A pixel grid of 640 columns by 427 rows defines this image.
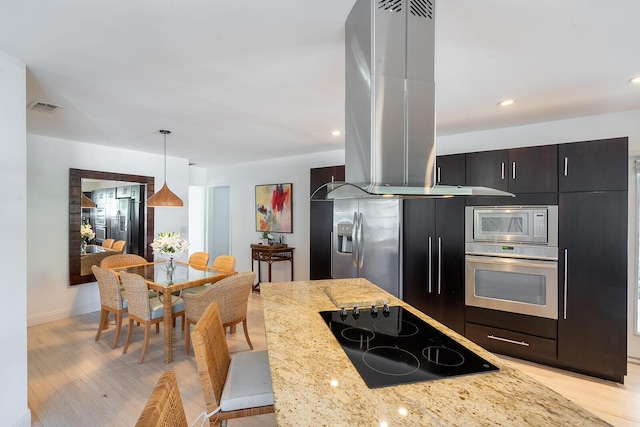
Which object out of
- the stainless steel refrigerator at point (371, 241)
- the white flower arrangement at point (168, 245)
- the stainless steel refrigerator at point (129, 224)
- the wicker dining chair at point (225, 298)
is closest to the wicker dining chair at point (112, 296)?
the white flower arrangement at point (168, 245)

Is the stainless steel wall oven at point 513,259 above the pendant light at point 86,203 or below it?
below

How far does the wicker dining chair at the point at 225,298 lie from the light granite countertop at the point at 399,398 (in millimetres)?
1602

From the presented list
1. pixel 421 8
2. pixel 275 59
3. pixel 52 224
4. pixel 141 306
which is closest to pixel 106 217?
pixel 52 224

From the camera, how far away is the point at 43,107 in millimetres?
2889

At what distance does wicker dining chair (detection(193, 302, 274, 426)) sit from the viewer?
1.35 meters

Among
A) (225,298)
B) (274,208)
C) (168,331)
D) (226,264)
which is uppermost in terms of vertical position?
(274,208)

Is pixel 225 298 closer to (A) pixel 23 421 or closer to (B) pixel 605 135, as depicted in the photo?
(A) pixel 23 421

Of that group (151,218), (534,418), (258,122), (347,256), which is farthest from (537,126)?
(151,218)

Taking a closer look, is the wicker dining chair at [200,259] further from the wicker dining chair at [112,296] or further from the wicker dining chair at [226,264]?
the wicker dining chair at [112,296]

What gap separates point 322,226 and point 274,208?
1501mm

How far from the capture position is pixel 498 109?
2.95 metres

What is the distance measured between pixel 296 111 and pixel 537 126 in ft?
8.74

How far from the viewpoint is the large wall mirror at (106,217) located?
4273 millimetres

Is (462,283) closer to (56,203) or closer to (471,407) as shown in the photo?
(471,407)
